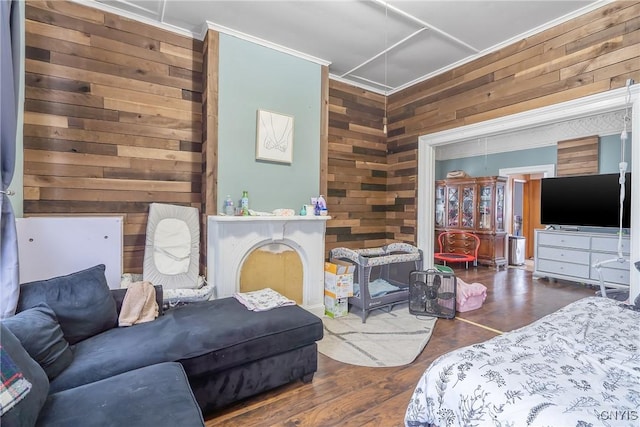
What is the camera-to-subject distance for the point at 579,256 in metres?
4.93

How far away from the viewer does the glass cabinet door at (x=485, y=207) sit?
6.73 meters

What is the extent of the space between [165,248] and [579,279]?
588 centimetres

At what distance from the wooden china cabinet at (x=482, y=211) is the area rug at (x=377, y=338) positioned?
4.00 m

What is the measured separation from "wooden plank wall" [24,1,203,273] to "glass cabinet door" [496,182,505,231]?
6.10 metres

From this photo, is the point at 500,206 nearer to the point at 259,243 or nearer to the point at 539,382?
the point at 259,243

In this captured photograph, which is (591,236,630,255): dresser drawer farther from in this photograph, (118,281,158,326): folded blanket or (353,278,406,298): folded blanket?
(118,281,158,326): folded blanket

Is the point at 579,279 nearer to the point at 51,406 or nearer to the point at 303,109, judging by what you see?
the point at 303,109

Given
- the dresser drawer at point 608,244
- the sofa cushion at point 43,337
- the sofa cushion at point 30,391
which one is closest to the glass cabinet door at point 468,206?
the dresser drawer at point 608,244

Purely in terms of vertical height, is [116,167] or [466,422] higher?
[116,167]

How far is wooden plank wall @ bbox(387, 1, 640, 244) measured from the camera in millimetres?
2457

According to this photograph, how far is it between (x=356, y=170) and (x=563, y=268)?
387cm

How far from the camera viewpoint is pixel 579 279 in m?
4.94

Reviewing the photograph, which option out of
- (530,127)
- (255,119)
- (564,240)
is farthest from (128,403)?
(564,240)

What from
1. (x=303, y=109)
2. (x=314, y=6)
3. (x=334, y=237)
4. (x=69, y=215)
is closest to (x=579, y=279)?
(x=334, y=237)
